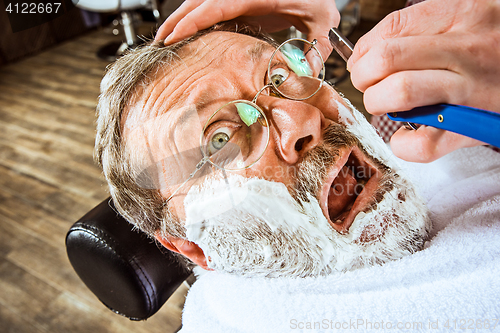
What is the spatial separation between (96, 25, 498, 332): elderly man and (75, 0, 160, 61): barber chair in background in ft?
7.00

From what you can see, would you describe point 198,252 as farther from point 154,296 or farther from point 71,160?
point 71,160

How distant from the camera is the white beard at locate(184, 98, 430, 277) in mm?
823

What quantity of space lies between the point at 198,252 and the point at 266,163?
337 millimetres

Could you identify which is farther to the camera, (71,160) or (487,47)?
(71,160)

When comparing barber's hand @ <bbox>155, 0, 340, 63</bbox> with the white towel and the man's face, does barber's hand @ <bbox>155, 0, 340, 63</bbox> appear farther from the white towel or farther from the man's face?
the white towel

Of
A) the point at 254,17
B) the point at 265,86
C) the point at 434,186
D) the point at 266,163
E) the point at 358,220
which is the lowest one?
the point at 434,186

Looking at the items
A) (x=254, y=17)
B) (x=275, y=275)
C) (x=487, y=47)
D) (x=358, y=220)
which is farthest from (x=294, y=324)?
(x=254, y=17)

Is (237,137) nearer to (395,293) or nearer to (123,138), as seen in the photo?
(123,138)

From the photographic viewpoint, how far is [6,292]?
70.2 inches

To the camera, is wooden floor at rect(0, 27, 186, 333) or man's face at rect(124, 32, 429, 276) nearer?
man's face at rect(124, 32, 429, 276)

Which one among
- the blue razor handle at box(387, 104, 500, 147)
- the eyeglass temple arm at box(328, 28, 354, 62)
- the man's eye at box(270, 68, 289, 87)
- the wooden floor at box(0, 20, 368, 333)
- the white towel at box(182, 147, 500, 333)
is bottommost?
the wooden floor at box(0, 20, 368, 333)

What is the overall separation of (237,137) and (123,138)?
1.00 ft

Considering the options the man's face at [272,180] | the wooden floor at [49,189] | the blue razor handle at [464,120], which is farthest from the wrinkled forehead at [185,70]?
the wooden floor at [49,189]

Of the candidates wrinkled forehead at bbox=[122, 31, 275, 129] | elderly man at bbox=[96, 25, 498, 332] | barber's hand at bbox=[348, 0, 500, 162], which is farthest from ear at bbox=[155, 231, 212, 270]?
barber's hand at bbox=[348, 0, 500, 162]
